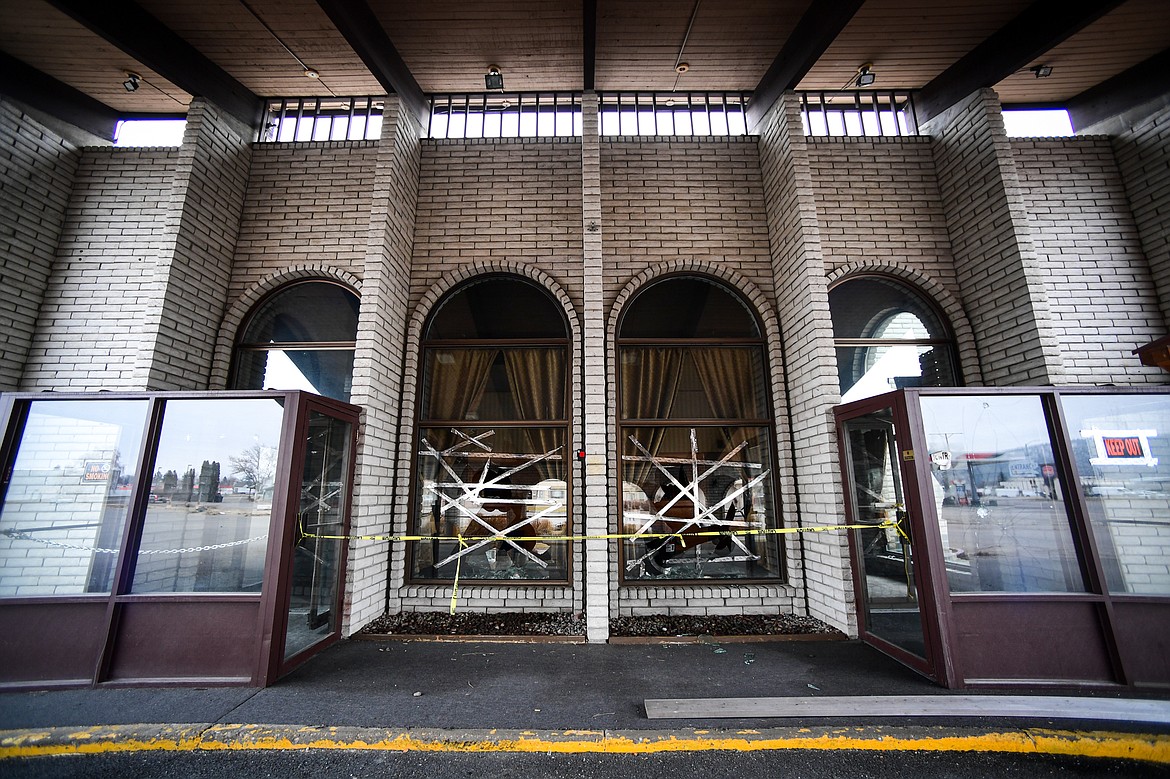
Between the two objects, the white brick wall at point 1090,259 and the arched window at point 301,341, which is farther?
the arched window at point 301,341

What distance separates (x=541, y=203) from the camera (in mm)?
5469

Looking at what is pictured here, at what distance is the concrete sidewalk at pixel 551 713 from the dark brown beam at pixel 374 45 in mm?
5498

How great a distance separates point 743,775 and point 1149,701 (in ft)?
9.04

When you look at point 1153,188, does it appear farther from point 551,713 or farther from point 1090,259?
point 551,713

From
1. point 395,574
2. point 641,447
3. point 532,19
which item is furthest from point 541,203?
point 395,574

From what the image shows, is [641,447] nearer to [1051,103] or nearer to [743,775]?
[743,775]

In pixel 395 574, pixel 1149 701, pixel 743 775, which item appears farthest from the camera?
pixel 395 574

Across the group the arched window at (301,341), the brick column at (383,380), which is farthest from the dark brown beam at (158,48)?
the arched window at (301,341)

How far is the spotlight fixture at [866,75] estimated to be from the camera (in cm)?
534

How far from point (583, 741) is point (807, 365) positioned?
3.66 m

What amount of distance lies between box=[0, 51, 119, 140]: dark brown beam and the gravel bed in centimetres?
658

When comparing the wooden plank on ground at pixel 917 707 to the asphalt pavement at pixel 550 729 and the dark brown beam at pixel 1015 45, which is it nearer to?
the asphalt pavement at pixel 550 729

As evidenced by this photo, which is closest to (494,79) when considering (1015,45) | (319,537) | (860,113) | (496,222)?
(496,222)

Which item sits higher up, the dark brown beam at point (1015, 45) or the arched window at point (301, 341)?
the dark brown beam at point (1015, 45)
